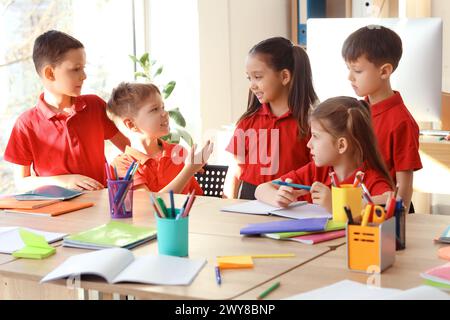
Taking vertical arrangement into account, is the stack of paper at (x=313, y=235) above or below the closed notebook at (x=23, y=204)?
above

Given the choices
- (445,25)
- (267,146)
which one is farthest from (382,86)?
(445,25)

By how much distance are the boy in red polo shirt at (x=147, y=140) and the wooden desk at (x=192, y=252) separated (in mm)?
232

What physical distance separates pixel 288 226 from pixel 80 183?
40.0 inches

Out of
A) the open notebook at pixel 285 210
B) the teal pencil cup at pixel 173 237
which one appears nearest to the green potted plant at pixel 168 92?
the open notebook at pixel 285 210

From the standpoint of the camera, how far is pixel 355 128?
88.3 inches

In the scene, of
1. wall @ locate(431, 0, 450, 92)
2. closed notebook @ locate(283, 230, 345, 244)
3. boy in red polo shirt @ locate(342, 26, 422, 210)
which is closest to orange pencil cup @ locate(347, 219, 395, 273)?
closed notebook @ locate(283, 230, 345, 244)

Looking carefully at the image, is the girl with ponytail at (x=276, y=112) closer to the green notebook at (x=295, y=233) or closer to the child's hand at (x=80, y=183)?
the child's hand at (x=80, y=183)

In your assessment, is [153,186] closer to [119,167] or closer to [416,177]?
[119,167]

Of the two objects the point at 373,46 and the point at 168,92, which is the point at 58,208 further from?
the point at 168,92

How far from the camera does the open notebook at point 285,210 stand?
2125 millimetres
